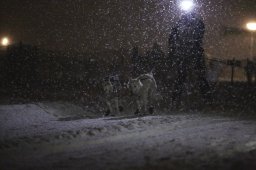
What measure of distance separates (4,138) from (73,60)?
15.5 metres

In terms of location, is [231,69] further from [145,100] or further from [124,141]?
[124,141]

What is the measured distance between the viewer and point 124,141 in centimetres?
915

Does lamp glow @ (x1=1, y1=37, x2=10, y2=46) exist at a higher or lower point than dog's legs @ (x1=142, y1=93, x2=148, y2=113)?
higher

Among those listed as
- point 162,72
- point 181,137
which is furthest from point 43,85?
point 181,137

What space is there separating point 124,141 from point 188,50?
7640 millimetres

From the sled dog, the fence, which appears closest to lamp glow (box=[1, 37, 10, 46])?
the fence

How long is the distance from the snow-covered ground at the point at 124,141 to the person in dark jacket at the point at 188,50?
276 cm

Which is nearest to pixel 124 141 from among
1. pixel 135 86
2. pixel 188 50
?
pixel 135 86

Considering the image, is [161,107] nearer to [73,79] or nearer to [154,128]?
[154,128]

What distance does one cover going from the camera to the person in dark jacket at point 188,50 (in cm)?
1522

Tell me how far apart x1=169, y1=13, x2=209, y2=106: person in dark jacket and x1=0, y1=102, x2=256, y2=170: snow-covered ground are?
2762 mm

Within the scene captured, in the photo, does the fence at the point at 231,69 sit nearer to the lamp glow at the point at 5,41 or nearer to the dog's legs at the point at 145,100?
the dog's legs at the point at 145,100

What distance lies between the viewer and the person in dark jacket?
15.2 m

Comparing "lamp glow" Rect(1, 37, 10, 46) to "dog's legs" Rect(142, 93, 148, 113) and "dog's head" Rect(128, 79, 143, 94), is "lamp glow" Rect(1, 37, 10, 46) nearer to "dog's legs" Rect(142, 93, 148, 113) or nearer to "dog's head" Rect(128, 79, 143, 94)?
"dog's head" Rect(128, 79, 143, 94)
